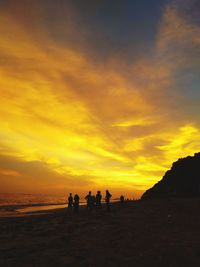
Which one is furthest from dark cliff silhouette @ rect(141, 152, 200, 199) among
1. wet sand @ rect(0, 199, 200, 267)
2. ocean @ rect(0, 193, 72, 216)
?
wet sand @ rect(0, 199, 200, 267)

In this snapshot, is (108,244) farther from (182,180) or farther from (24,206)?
(24,206)

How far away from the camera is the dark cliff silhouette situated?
58750 mm

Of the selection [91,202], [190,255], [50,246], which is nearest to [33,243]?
[50,246]

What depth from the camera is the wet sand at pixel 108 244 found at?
48.5 feet

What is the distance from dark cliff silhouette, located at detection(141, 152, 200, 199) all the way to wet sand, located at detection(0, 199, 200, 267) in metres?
32.7

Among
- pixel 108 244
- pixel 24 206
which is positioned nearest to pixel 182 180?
pixel 24 206

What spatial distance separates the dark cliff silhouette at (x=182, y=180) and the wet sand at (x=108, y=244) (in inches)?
1289

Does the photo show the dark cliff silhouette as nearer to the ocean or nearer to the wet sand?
the ocean

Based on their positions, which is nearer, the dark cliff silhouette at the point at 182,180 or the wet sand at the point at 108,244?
the wet sand at the point at 108,244

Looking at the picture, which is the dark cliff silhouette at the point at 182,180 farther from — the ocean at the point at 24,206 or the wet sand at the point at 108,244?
the wet sand at the point at 108,244

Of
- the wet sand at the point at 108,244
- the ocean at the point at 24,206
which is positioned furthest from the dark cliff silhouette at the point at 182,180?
the wet sand at the point at 108,244

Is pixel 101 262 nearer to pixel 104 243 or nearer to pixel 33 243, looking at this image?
pixel 104 243

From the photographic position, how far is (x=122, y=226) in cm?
2388

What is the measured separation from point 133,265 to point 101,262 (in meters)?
1.57
